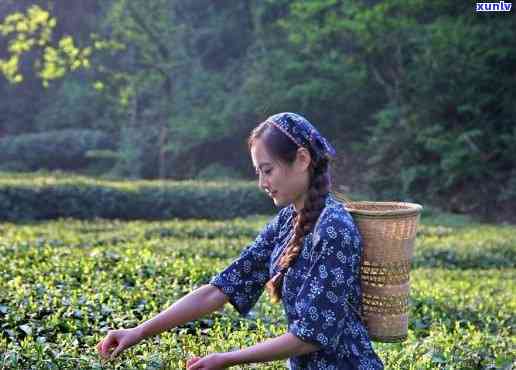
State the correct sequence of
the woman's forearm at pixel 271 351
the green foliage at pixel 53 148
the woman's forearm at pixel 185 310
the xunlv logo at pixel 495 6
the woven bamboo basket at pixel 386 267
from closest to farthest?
the woman's forearm at pixel 271 351 < the woven bamboo basket at pixel 386 267 < the woman's forearm at pixel 185 310 < the xunlv logo at pixel 495 6 < the green foliage at pixel 53 148

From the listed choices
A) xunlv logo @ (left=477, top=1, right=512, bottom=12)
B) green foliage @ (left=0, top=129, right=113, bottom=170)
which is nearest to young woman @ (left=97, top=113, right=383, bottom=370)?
xunlv logo @ (left=477, top=1, right=512, bottom=12)

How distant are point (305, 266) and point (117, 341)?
85cm

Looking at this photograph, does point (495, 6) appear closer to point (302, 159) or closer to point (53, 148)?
point (53, 148)

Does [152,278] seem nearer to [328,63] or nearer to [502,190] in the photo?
[502,190]

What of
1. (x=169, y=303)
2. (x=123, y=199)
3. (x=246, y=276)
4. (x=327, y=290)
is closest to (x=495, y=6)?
(x=123, y=199)

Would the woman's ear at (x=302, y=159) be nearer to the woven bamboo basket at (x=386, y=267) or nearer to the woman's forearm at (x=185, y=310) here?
the woven bamboo basket at (x=386, y=267)

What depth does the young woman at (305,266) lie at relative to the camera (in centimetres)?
233

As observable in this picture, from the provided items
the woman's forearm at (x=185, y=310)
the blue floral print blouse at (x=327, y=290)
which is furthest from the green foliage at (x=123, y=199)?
the blue floral print blouse at (x=327, y=290)

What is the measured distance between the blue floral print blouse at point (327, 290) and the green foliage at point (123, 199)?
1009cm

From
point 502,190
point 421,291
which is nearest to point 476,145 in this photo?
point 502,190

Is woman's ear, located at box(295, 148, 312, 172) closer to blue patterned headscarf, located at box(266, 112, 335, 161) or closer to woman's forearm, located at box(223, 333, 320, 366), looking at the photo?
blue patterned headscarf, located at box(266, 112, 335, 161)

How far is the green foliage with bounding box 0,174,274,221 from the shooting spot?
476 inches

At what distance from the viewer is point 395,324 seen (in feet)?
8.73

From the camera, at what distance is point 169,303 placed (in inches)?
177
